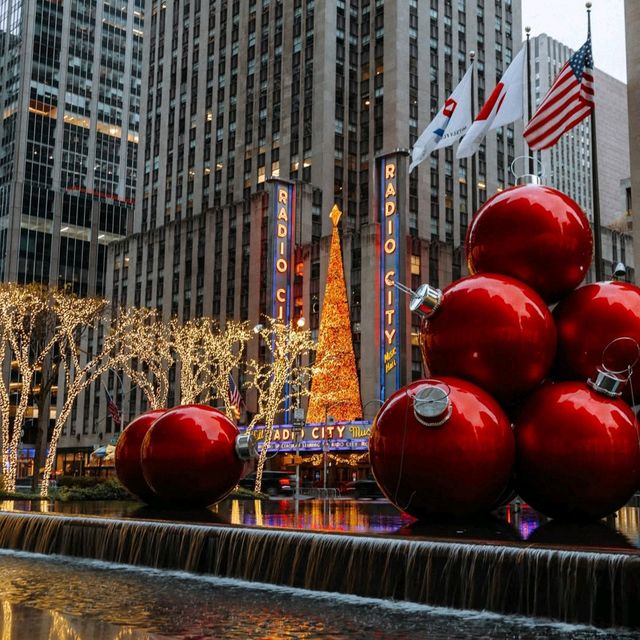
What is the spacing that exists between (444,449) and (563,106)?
494 inches

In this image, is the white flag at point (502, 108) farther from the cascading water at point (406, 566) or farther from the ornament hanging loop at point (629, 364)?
the cascading water at point (406, 566)

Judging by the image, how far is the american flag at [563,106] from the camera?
2203 cm

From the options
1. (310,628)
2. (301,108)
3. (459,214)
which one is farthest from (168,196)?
(310,628)

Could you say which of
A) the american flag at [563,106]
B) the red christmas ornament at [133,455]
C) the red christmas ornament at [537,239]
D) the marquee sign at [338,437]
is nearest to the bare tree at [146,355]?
the marquee sign at [338,437]

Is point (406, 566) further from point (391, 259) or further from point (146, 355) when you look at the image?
point (391, 259)

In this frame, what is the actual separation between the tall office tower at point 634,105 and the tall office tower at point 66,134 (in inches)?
3903

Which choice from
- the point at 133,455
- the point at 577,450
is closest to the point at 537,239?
the point at 577,450

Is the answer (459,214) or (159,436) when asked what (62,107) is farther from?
(159,436)

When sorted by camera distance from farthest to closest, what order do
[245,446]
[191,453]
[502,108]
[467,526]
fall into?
[502,108] → [245,446] → [191,453] → [467,526]

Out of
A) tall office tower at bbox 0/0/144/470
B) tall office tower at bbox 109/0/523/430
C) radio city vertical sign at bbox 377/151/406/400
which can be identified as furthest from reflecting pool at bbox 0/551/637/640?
tall office tower at bbox 0/0/144/470

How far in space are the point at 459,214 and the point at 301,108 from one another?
19270mm

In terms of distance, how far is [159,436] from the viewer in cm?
1747

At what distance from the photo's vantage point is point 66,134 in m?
136

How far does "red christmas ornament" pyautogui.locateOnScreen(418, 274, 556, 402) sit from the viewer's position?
43.5ft
